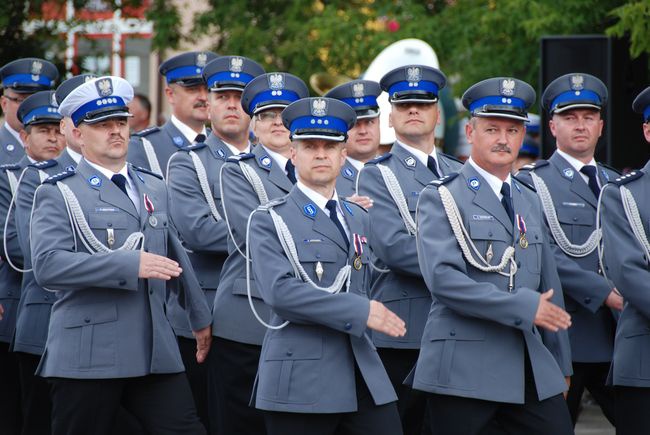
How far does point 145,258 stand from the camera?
271 inches

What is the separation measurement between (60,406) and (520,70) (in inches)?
310

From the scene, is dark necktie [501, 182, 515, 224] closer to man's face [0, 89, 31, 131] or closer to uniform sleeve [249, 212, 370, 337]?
uniform sleeve [249, 212, 370, 337]

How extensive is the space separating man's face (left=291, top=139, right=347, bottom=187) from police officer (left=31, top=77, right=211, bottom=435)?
0.74 metres

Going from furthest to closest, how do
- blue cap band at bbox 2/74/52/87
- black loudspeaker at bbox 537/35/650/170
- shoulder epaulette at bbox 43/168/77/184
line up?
black loudspeaker at bbox 537/35/650/170, blue cap band at bbox 2/74/52/87, shoulder epaulette at bbox 43/168/77/184

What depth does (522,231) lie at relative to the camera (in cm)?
693

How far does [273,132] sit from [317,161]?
1.40 metres

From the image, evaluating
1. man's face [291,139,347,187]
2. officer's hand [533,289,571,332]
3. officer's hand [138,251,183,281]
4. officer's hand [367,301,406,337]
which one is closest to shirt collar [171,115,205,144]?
officer's hand [138,251,183,281]

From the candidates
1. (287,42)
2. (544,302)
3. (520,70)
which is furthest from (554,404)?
(287,42)

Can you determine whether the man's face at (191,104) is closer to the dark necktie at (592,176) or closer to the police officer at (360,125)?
the police officer at (360,125)

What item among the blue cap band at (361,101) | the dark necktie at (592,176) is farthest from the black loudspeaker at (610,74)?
the dark necktie at (592,176)

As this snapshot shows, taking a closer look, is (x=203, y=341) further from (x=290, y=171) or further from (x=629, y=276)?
(x=629, y=276)

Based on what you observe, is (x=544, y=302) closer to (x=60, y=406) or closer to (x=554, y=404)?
(x=554, y=404)

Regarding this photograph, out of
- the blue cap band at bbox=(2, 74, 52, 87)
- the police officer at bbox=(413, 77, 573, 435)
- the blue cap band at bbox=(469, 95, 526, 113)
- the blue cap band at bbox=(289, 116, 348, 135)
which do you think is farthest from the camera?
the blue cap band at bbox=(2, 74, 52, 87)

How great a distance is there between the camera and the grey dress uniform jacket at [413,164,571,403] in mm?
6562
